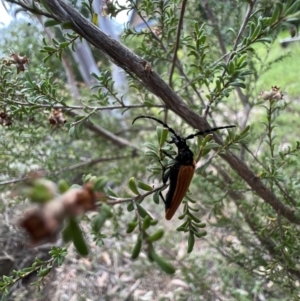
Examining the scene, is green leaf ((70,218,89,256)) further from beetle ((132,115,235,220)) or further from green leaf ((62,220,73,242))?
beetle ((132,115,235,220))

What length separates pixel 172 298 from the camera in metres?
1.17

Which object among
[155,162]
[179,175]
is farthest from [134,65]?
[155,162]

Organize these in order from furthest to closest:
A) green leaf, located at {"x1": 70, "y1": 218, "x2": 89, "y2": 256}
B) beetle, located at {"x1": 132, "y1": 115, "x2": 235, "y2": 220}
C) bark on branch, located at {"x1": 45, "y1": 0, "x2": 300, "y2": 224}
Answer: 1. beetle, located at {"x1": 132, "y1": 115, "x2": 235, "y2": 220}
2. bark on branch, located at {"x1": 45, "y1": 0, "x2": 300, "y2": 224}
3. green leaf, located at {"x1": 70, "y1": 218, "x2": 89, "y2": 256}

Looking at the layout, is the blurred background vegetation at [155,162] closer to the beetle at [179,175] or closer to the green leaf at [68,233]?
the beetle at [179,175]

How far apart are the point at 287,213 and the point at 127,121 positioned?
126 centimetres

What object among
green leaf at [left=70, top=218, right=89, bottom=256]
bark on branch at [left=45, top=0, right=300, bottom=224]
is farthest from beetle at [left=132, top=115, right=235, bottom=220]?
green leaf at [left=70, top=218, right=89, bottom=256]

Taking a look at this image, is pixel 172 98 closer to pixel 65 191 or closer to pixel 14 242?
pixel 65 191

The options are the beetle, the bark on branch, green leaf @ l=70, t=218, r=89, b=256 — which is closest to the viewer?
green leaf @ l=70, t=218, r=89, b=256

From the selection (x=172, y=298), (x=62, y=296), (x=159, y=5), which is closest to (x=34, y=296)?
(x=62, y=296)

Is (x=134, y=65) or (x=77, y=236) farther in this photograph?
(x=134, y=65)

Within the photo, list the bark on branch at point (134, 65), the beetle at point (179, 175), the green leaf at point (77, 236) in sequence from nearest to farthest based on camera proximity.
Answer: the green leaf at point (77, 236) → the bark on branch at point (134, 65) → the beetle at point (179, 175)

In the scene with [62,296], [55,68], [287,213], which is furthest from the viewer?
[55,68]

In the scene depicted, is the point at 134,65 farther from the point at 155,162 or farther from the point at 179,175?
the point at 155,162

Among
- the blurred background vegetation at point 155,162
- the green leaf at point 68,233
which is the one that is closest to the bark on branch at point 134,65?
the blurred background vegetation at point 155,162
